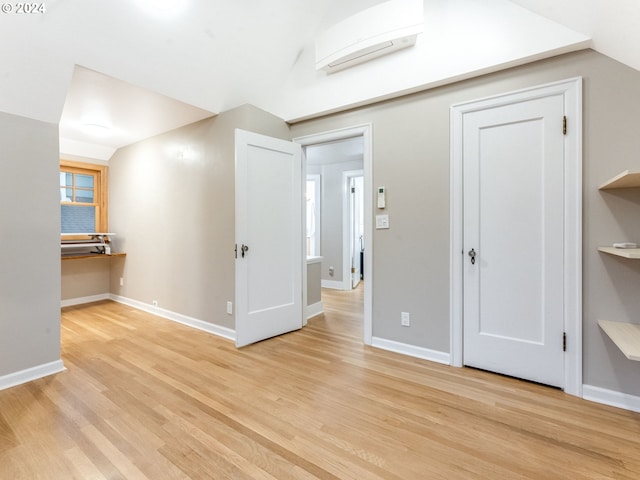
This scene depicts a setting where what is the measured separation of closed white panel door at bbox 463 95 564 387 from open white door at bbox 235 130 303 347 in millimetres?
1733

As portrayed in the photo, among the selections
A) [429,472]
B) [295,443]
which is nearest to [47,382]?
[295,443]

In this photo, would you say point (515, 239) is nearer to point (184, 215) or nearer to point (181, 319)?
point (184, 215)

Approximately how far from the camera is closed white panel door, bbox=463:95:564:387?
208 centimetres

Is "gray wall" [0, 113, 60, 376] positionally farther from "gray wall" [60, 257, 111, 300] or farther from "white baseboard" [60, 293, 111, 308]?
"white baseboard" [60, 293, 111, 308]

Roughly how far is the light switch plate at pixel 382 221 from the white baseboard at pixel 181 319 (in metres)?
1.84

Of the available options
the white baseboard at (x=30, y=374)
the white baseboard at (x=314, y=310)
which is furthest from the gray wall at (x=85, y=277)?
the white baseboard at (x=314, y=310)

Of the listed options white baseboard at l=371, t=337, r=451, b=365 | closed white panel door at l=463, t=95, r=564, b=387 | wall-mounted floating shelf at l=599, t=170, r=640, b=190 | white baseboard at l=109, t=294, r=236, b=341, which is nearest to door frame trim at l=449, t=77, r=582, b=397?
closed white panel door at l=463, t=95, r=564, b=387

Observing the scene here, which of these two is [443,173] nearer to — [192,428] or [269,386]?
[269,386]

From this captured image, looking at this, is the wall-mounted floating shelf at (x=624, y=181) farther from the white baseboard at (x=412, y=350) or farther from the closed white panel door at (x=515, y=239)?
the white baseboard at (x=412, y=350)

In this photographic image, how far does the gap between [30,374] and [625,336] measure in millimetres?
3961

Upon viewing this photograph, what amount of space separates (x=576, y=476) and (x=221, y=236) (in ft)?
10.3

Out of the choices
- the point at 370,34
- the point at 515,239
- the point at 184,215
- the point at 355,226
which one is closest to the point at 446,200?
the point at 515,239

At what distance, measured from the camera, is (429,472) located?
4.55 feet

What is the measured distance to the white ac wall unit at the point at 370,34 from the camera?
7.69 feet
